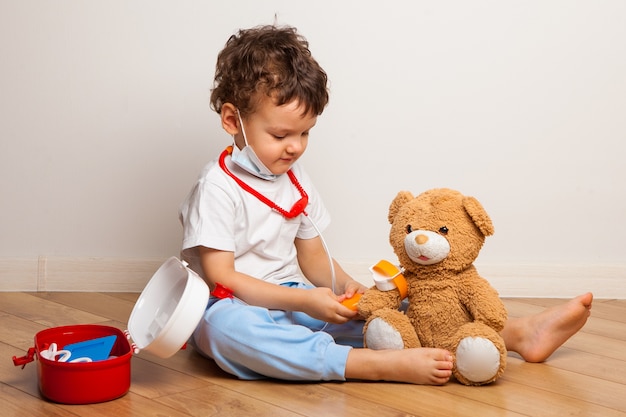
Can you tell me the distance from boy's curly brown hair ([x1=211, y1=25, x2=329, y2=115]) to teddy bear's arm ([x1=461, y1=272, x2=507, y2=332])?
0.38m

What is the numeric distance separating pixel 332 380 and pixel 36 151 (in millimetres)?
922

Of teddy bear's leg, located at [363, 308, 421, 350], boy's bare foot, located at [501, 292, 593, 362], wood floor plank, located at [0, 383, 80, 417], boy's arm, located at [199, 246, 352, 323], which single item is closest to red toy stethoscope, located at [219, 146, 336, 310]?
boy's arm, located at [199, 246, 352, 323]

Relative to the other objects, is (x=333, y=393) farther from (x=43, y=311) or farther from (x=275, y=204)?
(x=43, y=311)

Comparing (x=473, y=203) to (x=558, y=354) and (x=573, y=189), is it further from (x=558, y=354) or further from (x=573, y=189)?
(x=573, y=189)

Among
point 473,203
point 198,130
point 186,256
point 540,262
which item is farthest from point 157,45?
point 540,262

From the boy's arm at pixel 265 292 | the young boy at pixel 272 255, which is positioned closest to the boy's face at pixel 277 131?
the young boy at pixel 272 255

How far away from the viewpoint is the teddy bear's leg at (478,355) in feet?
3.70

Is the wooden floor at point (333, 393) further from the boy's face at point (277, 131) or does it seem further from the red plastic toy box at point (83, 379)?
the boy's face at point (277, 131)

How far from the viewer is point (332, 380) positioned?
3.85ft

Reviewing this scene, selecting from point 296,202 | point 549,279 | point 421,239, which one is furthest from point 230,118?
point 549,279

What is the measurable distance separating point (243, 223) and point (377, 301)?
27 centimetres

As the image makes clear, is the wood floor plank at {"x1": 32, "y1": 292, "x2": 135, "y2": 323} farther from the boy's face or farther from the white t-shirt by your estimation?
the boy's face

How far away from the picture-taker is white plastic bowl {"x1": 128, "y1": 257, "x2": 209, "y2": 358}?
1.10 meters

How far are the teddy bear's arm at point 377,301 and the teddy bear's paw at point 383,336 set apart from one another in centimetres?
3
